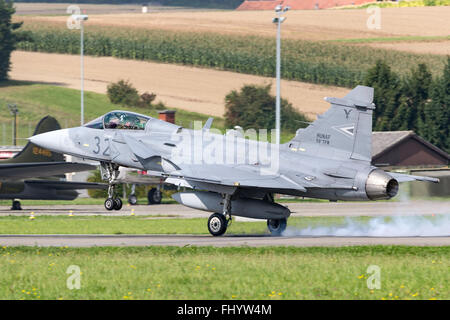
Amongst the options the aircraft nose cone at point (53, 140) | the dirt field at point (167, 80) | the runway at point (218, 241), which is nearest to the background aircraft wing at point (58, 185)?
the aircraft nose cone at point (53, 140)

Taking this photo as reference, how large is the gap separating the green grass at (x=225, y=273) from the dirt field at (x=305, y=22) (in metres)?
56.2

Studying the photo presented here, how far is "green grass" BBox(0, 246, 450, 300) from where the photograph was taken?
46.3 feet

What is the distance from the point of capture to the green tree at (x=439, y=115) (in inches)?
2643

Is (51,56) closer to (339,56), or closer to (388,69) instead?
(339,56)

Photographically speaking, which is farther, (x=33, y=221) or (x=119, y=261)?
(x=33, y=221)

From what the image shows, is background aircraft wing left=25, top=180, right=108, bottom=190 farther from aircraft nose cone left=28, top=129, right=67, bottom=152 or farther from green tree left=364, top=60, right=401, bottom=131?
green tree left=364, top=60, right=401, bottom=131

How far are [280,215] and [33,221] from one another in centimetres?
1426

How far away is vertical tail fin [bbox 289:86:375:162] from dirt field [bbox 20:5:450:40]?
49654mm

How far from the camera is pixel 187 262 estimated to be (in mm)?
17906

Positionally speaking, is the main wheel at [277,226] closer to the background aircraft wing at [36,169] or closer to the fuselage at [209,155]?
the fuselage at [209,155]

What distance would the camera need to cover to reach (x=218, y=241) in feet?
77.2

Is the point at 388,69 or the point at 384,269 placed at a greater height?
the point at 388,69
